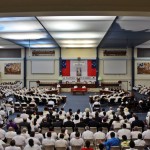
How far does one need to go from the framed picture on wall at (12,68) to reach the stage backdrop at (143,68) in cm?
1658

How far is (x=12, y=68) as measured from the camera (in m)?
43.6

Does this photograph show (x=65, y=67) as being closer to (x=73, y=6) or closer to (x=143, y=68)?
(x=143, y=68)

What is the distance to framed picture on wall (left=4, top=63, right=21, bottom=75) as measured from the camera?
142 ft

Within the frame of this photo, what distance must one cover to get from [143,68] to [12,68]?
59.7 ft

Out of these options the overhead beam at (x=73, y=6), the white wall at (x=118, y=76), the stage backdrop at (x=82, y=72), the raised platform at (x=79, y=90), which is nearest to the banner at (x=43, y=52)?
the stage backdrop at (x=82, y=72)

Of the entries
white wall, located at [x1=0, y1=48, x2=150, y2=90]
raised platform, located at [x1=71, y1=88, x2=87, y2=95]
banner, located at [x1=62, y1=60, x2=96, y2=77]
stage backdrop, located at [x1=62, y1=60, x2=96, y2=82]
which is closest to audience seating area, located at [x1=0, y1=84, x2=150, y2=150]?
raised platform, located at [x1=71, y1=88, x2=87, y2=95]

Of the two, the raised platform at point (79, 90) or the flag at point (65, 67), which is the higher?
the flag at point (65, 67)

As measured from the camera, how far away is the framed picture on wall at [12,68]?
142 ft

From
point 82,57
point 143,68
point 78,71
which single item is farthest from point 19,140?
point 143,68

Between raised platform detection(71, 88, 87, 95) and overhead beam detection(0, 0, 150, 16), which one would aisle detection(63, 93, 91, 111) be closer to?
raised platform detection(71, 88, 87, 95)

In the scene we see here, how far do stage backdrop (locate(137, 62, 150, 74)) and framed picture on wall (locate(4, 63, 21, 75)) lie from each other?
16.6 meters

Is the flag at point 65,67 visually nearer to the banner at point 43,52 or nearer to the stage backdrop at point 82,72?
the stage backdrop at point 82,72

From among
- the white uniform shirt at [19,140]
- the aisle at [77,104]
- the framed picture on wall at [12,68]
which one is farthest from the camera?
the framed picture on wall at [12,68]

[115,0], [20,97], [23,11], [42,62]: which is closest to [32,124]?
[23,11]
